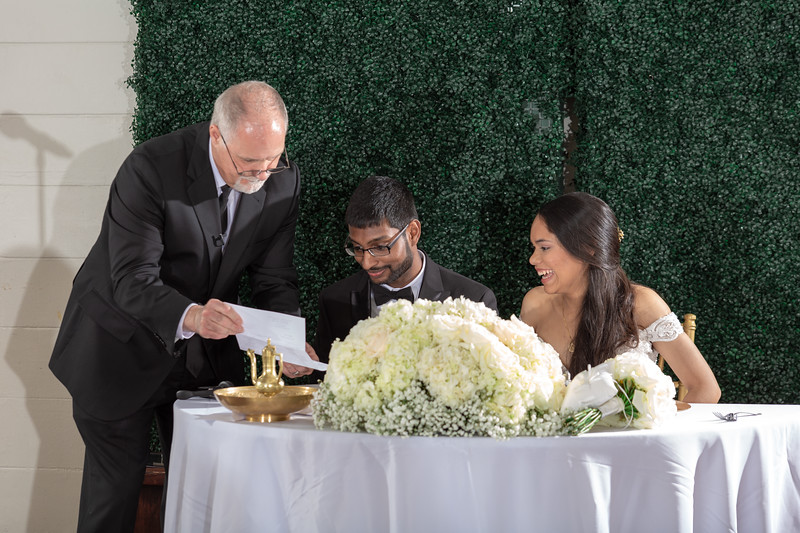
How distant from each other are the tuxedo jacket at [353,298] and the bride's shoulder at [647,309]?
0.57 meters

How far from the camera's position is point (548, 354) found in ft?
6.02

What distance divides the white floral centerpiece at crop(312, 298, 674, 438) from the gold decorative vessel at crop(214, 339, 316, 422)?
0.56 feet

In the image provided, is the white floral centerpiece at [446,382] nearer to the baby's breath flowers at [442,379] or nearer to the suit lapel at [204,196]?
the baby's breath flowers at [442,379]

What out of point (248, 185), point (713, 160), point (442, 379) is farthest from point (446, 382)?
point (713, 160)

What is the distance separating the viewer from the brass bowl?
1.92 meters

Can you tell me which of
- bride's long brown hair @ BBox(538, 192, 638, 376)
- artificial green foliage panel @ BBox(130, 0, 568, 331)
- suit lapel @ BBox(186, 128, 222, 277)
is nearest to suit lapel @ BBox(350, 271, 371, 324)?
artificial green foliage panel @ BBox(130, 0, 568, 331)

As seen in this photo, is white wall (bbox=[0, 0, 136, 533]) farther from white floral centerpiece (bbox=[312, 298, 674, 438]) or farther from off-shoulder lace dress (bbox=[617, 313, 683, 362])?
off-shoulder lace dress (bbox=[617, 313, 683, 362])

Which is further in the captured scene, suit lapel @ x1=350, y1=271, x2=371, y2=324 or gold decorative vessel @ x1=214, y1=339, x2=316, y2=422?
suit lapel @ x1=350, y1=271, x2=371, y2=324

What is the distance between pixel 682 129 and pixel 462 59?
108 centimetres

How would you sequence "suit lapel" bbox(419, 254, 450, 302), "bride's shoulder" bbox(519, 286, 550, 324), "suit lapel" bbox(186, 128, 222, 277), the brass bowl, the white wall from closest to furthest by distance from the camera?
the brass bowl, "suit lapel" bbox(186, 128, 222, 277), "suit lapel" bbox(419, 254, 450, 302), "bride's shoulder" bbox(519, 286, 550, 324), the white wall

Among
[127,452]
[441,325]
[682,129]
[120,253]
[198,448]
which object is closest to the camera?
[441,325]

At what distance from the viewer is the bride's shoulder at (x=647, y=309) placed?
3006 millimetres

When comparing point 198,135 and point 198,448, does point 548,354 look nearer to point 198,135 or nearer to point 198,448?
point 198,448

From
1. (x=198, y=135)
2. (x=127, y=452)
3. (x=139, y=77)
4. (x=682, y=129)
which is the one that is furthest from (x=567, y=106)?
(x=127, y=452)
